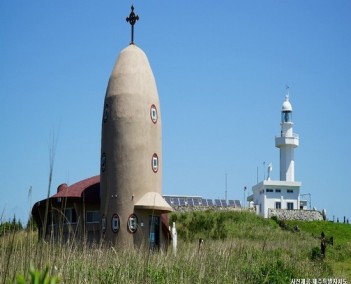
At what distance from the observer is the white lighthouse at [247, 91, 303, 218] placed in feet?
161

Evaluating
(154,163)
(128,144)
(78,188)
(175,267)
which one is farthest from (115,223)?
(175,267)

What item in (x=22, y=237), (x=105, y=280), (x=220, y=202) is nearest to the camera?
(x=22, y=237)

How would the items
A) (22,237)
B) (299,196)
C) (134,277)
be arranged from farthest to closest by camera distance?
(299,196) → (134,277) → (22,237)

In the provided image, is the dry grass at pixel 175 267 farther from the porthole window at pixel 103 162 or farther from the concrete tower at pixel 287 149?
the concrete tower at pixel 287 149

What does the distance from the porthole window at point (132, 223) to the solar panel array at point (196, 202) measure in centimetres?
2136

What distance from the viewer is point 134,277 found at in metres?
8.46

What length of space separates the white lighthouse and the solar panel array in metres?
2.91

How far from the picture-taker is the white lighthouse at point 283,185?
4903cm

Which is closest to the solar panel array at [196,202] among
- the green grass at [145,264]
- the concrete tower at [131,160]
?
the concrete tower at [131,160]

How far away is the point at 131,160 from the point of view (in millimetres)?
20531

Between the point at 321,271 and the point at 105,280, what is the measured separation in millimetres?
7400

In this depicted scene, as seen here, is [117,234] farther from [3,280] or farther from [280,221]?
[280,221]

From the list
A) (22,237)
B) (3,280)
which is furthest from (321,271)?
(3,280)

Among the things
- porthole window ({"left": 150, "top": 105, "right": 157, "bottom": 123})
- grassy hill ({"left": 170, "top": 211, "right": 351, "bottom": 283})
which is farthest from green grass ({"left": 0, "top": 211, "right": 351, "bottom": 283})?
porthole window ({"left": 150, "top": 105, "right": 157, "bottom": 123})
